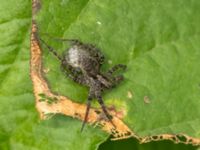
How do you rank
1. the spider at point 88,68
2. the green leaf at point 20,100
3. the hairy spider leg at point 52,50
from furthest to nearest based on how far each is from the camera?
the spider at point 88,68 < the hairy spider leg at point 52,50 < the green leaf at point 20,100

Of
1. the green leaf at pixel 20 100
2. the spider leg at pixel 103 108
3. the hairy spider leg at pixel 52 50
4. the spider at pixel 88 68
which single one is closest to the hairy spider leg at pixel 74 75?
the spider at pixel 88 68

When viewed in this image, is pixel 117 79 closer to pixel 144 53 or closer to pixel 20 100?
pixel 144 53

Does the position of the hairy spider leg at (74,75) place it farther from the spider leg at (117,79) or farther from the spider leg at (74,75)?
the spider leg at (117,79)

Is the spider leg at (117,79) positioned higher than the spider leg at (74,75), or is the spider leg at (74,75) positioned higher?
the spider leg at (74,75)

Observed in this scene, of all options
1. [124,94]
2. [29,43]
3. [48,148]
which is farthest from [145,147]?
[29,43]

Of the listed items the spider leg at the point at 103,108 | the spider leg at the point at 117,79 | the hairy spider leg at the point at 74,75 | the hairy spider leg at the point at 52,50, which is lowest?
the spider leg at the point at 103,108
